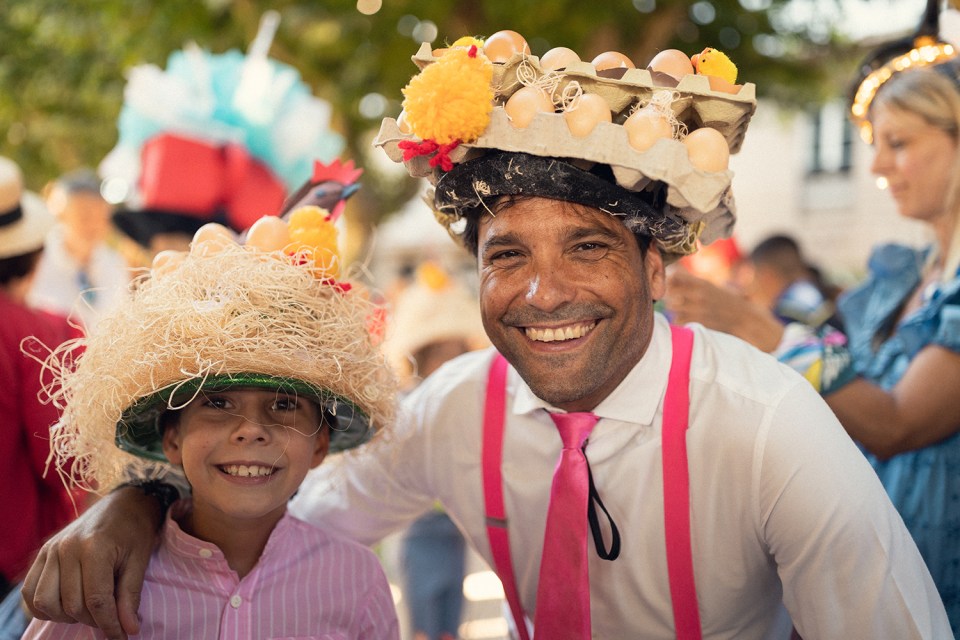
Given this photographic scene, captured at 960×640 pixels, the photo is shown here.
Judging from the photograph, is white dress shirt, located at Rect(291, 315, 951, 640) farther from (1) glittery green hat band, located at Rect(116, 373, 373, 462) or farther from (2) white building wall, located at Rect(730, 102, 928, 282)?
(2) white building wall, located at Rect(730, 102, 928, 282)

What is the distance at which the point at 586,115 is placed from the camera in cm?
196

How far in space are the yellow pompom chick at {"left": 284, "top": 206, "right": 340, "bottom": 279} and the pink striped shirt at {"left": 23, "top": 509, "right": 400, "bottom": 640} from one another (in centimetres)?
69

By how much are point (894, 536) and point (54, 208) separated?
653 centimetres

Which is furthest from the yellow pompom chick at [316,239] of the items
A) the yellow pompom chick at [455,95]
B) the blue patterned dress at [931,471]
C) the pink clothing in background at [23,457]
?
the blue patterned dress at [931,471]

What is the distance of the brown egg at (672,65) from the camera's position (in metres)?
2.07

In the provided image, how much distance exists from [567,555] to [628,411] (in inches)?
15.1

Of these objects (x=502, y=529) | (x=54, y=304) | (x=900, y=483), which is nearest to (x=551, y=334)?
(x=502, y=529)

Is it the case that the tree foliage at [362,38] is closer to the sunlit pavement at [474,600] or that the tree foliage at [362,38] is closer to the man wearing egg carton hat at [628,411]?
the sunlit pavement at [474,600]

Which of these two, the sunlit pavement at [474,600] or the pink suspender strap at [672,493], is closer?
the pink suspender strap at [672,493]

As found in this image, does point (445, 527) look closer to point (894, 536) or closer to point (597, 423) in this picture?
point (597, 423)

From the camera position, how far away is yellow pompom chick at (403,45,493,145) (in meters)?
1.96

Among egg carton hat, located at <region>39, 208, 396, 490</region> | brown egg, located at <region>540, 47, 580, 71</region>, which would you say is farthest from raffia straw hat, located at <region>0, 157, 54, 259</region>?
brown egg, located at <region>540, 47, 580, 71</region>

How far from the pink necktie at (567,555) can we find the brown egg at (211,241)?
98 cm

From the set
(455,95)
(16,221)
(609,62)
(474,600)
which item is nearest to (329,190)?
(455,95)
